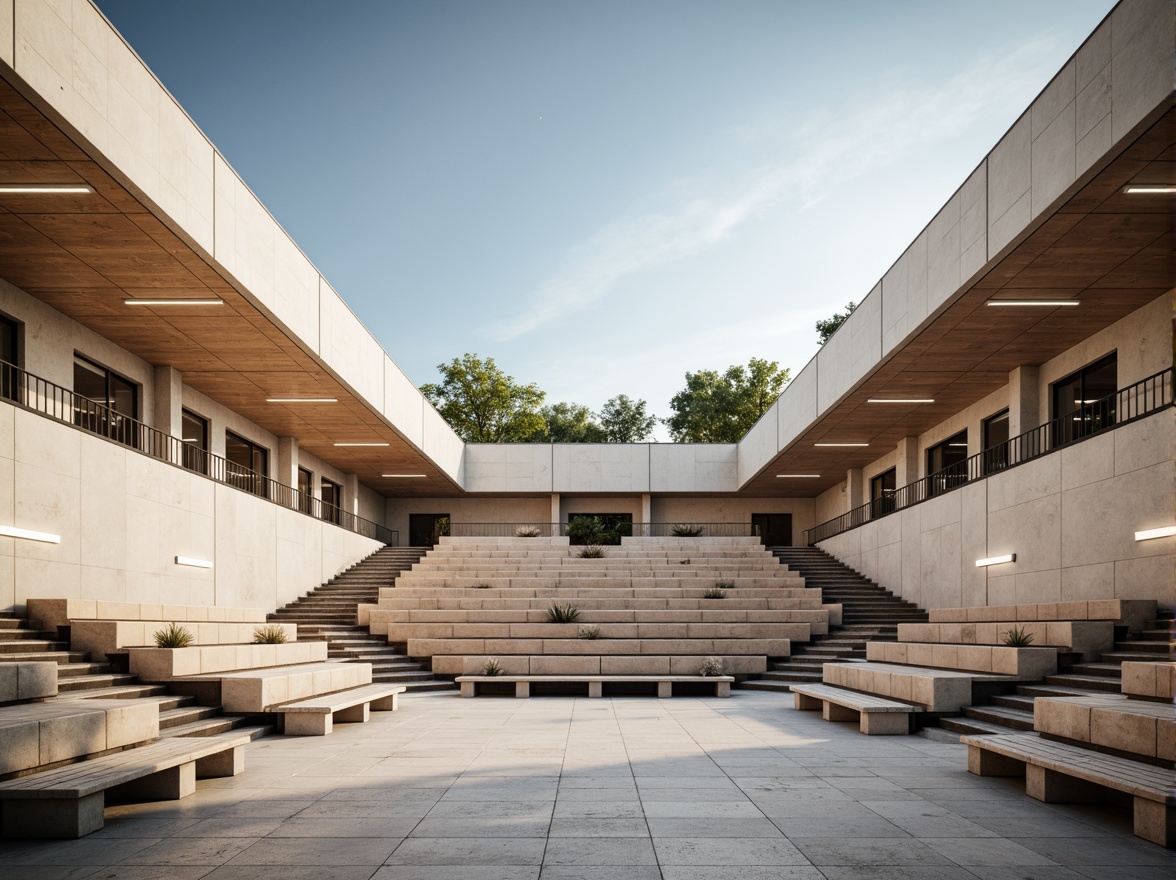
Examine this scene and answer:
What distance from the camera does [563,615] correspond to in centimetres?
1870

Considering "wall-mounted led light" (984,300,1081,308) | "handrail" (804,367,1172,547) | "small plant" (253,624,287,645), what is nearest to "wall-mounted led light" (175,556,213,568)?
"small plant" (253,624,287,645)

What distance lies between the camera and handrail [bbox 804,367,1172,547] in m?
13.3

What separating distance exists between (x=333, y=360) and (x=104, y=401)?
4.29m

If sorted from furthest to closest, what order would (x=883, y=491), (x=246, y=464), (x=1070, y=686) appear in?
(x=883, y=491), (x=246, y=464), (x=1070, y=686)

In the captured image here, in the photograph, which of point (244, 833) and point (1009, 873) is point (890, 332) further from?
point (244, 833)

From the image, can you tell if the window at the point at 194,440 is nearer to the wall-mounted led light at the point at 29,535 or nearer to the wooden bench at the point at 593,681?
the wall-mounted led light at the point at 29,535

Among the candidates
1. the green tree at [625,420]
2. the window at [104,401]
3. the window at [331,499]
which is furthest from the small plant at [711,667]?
the green tree at [625,420]

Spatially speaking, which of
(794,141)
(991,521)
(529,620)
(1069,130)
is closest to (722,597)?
(529,620)

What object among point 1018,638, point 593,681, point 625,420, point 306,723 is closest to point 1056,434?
point 1018,638

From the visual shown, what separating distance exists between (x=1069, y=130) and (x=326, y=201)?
38.3 metres

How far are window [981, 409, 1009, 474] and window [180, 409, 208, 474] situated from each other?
17.3 metres

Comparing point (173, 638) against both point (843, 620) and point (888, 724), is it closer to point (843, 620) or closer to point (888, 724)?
point (888, 724)

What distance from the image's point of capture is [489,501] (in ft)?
113

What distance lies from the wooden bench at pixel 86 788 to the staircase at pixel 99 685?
84.2 inches
